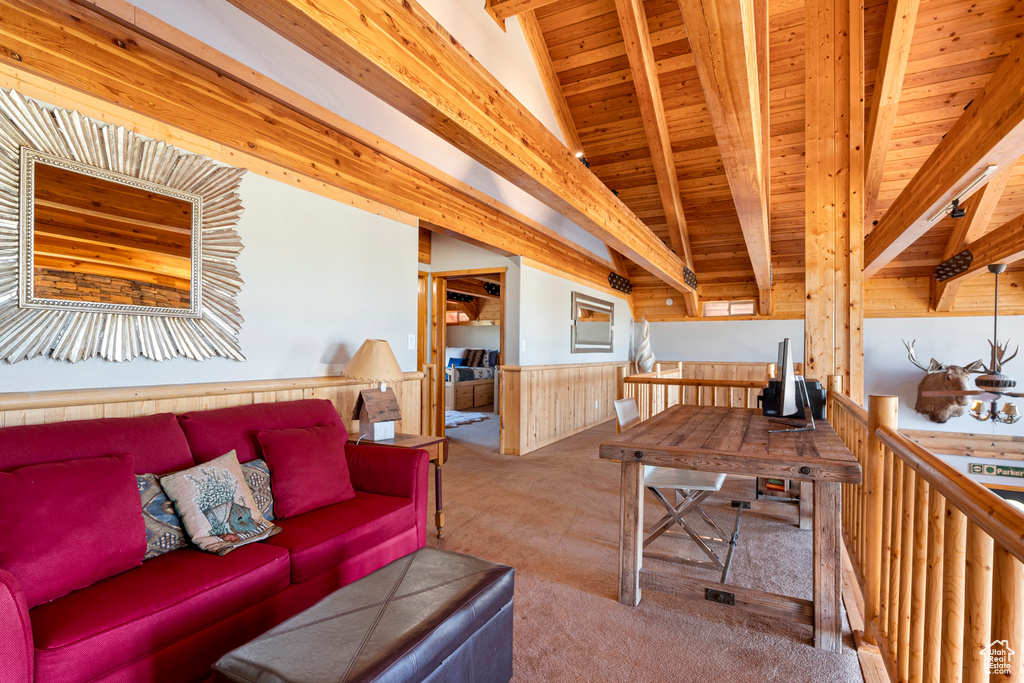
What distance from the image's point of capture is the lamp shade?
2930 mm

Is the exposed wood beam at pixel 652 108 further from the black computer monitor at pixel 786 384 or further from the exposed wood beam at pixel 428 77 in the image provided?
the black computer monitor at pixel 786 384

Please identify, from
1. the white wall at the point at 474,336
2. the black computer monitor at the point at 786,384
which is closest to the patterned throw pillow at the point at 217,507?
the black computer monitor at the point at 786,384

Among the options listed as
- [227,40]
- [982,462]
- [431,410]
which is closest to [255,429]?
[227,40]

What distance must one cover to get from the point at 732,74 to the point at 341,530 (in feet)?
9.27

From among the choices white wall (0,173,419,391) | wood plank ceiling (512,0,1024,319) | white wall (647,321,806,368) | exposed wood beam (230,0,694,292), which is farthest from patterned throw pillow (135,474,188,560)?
white wall (647,321,806,368)

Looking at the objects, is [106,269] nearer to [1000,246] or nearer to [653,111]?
[653,111]

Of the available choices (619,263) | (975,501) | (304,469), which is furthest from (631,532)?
(619,263)

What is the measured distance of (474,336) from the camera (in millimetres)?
11734

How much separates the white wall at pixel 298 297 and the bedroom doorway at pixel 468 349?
6.41 ft

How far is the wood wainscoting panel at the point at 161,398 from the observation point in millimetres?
1840

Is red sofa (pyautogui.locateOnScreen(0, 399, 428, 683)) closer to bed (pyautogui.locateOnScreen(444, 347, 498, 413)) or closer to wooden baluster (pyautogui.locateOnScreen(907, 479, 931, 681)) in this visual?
wooden baluster (pyautogui.locateOnScreen(907, 479, 931, 681))

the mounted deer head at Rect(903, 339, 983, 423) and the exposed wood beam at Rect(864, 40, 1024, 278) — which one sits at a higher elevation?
the exposed wood beam at Rect(864, 40, 1024, 278)

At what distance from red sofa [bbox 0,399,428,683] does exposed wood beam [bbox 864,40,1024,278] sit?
137 inches

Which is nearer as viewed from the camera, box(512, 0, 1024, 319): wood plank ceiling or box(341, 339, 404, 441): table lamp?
box(341, 339, 404, 441): table lamp
